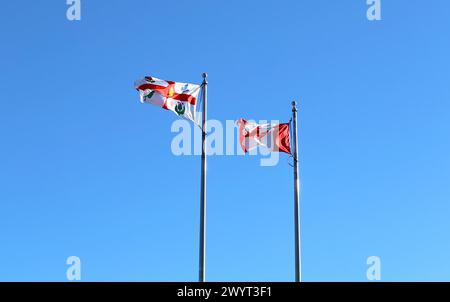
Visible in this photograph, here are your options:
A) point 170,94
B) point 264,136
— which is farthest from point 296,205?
point 170,94

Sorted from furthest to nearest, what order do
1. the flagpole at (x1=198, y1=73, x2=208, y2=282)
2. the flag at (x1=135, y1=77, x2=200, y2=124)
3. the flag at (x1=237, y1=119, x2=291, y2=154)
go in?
1. the flag at (x1=237, y1=119, x2=291, y2=154)
2. the flag at (x1=135, y1=77, x2=200, y2=124)
3. the flagpole at (x1=198, y1=73, x2=208, y2=282)

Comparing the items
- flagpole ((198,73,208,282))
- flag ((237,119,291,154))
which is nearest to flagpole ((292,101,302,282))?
flag ((237,119,291,154))

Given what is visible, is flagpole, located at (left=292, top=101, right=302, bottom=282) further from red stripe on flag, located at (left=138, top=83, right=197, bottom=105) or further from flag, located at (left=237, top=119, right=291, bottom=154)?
red stripe on flag, located at (left=138, top=83, right=197, bottom=105)

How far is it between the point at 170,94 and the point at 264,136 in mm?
4276

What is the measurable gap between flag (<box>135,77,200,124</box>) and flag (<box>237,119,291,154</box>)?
7.25 ft

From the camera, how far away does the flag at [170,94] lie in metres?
35.9

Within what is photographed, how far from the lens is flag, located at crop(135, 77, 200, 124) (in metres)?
35.9

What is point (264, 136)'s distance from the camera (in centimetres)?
3700

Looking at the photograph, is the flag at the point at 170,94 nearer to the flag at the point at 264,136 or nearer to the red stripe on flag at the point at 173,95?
the red stripe on flag at the point at 173,95

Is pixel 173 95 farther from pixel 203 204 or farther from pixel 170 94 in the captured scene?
pixel 203 204

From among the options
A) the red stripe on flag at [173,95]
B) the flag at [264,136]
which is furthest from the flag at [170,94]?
the flag at [264,136]

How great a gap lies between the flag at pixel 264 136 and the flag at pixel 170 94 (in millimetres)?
2209
